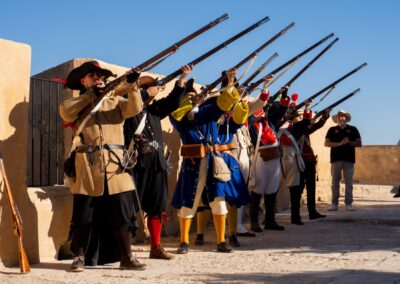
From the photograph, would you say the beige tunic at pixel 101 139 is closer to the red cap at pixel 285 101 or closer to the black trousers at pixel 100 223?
the black trousers at pixel 100 223

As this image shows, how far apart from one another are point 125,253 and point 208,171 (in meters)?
1.49

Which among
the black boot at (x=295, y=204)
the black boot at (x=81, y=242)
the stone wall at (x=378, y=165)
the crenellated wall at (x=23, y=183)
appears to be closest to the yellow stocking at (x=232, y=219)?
the crenellated wall at (x=23, y=183)

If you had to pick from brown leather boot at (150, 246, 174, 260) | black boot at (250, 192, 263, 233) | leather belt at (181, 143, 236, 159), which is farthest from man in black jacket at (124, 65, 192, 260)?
black boot at (250, 192, 263, 233)

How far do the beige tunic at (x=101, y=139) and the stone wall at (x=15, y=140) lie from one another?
1.88 ft

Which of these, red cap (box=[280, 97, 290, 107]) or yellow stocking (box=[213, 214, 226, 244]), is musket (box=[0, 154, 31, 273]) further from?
red cap (box=[280, 97, 290, 107])

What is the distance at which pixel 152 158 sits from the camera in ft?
20.5

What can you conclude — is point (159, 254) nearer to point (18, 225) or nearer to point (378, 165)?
point (18, 225)

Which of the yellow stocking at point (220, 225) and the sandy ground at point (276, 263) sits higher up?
the yellow stocking at point (220, 225)

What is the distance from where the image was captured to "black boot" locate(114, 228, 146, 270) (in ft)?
18.4

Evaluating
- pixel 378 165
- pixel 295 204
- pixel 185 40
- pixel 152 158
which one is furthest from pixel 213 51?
Result: pixel 378 165

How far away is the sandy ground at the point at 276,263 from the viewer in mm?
5125

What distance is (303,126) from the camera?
9.74 meters

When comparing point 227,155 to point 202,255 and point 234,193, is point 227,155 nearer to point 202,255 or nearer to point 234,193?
point 234,193

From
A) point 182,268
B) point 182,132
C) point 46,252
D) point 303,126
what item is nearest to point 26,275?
point 46,252
